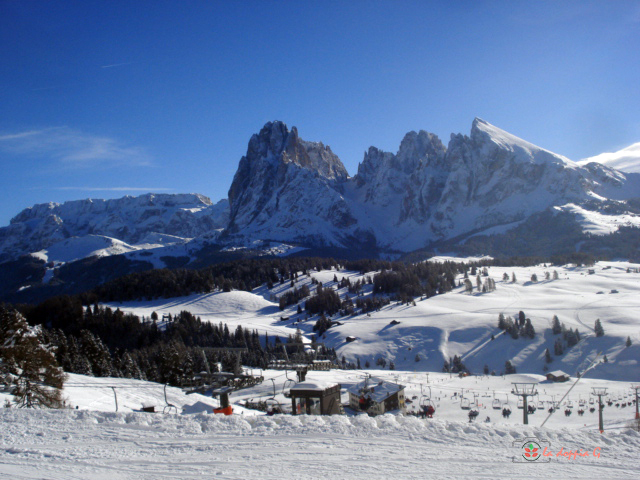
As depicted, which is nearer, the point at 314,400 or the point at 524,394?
the point at 524,394

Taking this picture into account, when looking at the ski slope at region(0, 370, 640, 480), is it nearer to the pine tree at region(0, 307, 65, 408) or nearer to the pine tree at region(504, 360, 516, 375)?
the pine tree at region(0, 307, 65, 408)

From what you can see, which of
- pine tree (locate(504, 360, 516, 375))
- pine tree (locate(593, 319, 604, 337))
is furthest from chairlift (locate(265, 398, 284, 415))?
pine tree (locate(593, 319, 604, 337))

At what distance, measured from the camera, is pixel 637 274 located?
16900 cm

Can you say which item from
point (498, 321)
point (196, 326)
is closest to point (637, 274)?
point (498, 321)

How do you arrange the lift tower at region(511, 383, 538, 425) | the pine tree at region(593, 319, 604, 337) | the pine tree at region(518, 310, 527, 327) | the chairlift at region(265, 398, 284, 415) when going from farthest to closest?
1. the pine tree at region(518, 310, 527, 327)
2. the pine tree at region(593, 319, 604, 337)
3. the chairlift at region(265, 398, 284, 415)
4. the lift tower at region(511, 383, 538, 425)

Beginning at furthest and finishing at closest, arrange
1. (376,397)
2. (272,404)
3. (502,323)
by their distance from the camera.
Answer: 1. (502,323)
2. (376,397)
3. (272,404)

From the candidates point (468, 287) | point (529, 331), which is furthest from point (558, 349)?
point (468, 287)

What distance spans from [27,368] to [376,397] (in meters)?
26.2

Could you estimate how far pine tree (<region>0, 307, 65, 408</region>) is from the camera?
87.7 feet

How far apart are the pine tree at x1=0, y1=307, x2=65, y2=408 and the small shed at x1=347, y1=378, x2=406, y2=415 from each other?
22.5 metres

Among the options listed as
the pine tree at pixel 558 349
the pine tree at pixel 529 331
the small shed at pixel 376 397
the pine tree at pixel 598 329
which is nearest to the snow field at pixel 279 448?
the small shed at pixel 376 397

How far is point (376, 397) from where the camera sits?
41406mm

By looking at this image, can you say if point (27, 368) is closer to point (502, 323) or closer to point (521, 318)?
point (502, 323)

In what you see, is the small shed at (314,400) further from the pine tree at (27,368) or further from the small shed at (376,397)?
the pine tree at (27,368)
